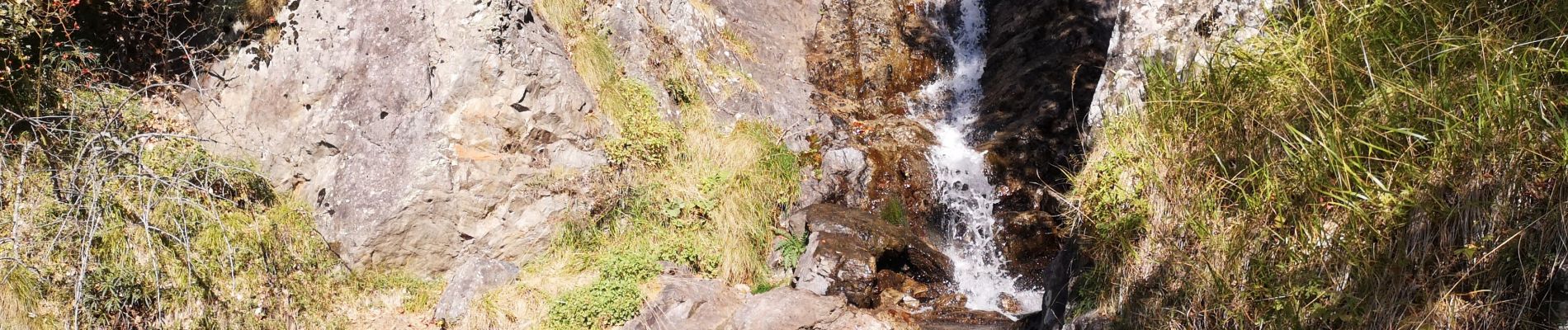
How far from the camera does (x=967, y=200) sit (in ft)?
26.5

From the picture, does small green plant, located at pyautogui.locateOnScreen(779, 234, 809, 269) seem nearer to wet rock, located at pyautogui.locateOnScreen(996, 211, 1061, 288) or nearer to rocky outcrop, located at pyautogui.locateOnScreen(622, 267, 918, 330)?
rocky outcrop, located at pyautogui.locateOnScreen(622, 267, 918, 330)

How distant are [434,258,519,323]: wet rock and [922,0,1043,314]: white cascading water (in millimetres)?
3887

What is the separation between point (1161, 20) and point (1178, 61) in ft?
2.01

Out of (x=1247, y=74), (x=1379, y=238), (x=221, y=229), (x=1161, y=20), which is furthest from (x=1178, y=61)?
(x=221, y=229)

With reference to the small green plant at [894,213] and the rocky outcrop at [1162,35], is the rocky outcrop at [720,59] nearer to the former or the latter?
the small green plant at [894,213]

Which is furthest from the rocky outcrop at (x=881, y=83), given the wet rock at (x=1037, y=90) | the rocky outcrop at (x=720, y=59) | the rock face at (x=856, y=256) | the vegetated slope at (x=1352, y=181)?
the vegetated slope at (x=1352, y=181)

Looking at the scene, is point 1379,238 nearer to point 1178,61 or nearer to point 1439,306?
point 1439,306

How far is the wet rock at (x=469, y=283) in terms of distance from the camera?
6.06 meters

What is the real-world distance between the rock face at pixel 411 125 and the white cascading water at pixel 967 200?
11.3 ft

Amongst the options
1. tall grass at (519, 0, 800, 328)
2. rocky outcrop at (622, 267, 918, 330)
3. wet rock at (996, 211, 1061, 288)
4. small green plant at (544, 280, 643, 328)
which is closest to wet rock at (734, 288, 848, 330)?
rocky outcrop at (622, 267, 918, 330)

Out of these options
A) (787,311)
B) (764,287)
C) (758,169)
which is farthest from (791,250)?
(787,311)

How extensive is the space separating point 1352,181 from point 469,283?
558 cm

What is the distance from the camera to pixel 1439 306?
3.07m

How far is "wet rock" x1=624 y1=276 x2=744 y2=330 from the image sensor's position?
5879mm
